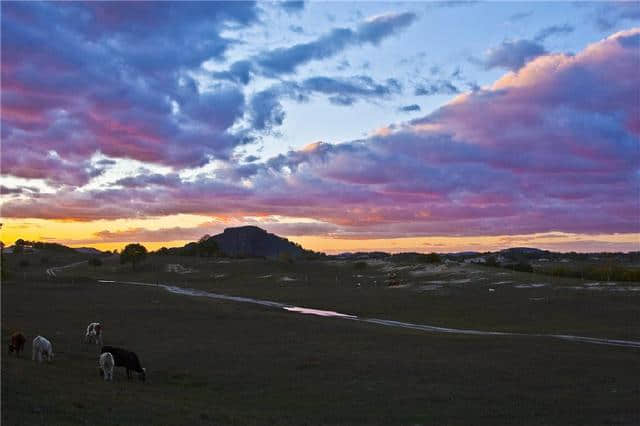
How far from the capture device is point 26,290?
91.1 metres

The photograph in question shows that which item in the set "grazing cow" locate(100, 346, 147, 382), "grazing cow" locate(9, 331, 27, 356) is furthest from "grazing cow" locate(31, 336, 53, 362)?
"grazing cow" locate(100, 346, 147, 382)

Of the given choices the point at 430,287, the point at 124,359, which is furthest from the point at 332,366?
the point at 430,287

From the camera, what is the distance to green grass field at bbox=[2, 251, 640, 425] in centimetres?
2045

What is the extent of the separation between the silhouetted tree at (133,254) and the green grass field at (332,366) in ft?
340

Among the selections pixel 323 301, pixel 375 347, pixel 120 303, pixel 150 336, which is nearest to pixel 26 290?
pixel 120 303

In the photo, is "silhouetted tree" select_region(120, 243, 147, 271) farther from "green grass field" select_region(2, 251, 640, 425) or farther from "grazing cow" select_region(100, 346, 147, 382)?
"grazing cow" select_region(100, 346, 147, 382)

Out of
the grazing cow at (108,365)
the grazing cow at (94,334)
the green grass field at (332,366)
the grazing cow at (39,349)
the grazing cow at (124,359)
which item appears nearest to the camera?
the green grass field at (332,366)

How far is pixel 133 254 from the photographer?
575 ft

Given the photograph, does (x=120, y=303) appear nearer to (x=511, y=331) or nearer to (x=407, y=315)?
(x=407, y=315)

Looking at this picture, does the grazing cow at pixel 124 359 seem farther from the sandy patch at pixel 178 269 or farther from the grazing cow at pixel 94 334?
the sandy patch at pixel 178 269

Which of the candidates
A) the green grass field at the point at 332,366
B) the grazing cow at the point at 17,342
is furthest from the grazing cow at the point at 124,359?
the grazing cow at the point at 17,342

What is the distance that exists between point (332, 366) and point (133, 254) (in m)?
153

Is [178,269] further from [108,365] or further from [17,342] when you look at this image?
[108,365]

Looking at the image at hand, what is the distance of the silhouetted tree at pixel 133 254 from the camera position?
175 m
